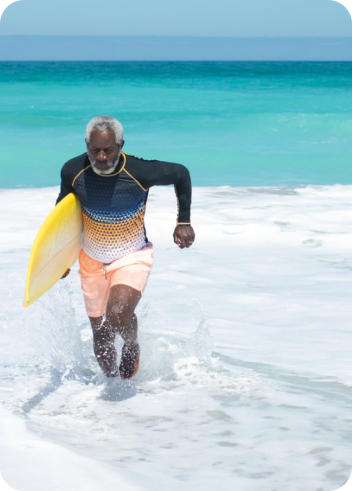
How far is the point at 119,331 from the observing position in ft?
12.5

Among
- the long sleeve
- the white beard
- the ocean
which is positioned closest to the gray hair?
the white beard

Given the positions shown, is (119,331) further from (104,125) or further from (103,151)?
(104,125)

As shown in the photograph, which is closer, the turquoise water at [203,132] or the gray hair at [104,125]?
the gray hair at [104,125]

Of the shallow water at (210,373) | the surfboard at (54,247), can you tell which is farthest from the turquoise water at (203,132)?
the surfboard at (54,247)

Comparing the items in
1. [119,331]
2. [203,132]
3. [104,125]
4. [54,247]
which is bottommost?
[119,331]

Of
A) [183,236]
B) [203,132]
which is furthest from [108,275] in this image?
[203,132]

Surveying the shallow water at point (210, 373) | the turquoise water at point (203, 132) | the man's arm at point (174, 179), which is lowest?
the shallow water at point (210, 373)

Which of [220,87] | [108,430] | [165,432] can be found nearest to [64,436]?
[108,430]

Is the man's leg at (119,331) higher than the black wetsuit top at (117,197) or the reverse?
the reverse

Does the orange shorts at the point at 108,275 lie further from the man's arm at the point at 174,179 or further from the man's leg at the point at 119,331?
the man's arm at the point at 174,179

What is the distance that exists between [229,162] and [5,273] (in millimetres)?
11943

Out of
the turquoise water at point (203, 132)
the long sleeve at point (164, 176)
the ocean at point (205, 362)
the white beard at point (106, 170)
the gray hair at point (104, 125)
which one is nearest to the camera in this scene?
the ocean at point (205, 362)

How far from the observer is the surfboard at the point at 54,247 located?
3.88 metres

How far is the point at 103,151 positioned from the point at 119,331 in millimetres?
907
